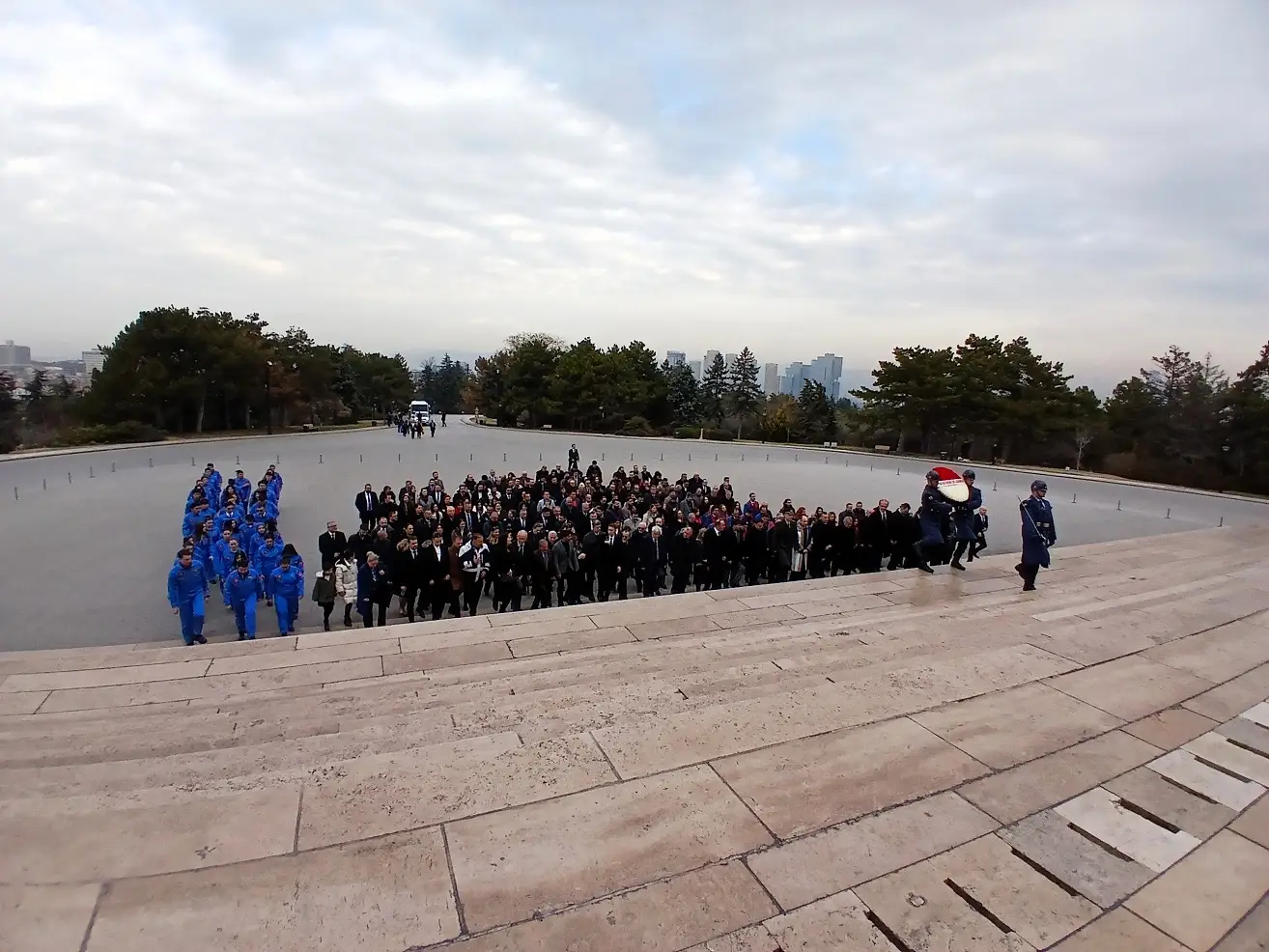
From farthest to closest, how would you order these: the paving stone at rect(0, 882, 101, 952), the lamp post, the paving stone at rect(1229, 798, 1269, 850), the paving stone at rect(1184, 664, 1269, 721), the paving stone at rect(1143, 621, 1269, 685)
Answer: the lamp post → the paving stone at rect(1143, 621, 1269, 685) → the paving stone at rect(1184, 664, 1269, 721) → the paving stone at rect(1229, 798, 1269, 850) → the paving stone at rect(0, 882, 101, 952)

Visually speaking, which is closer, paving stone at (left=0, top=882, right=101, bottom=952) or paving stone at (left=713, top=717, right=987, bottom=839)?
paving stone at (left=0, top=882, right=101, bottom=952)

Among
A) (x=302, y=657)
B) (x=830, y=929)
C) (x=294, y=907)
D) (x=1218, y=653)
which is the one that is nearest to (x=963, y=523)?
(x=1218, y=653)

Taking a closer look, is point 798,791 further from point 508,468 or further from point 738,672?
point 508,468

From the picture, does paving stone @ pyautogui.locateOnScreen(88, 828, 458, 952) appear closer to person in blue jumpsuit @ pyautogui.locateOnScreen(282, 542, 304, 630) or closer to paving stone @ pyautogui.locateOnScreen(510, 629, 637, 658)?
paving stone @ pyautogui.locateOnScreen(510, 629, 637, 658)

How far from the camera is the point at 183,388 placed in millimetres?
38938

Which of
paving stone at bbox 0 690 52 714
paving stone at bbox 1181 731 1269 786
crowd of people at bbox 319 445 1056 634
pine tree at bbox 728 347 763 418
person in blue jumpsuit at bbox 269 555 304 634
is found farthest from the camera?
pine tree at bbox 728 347 763 418

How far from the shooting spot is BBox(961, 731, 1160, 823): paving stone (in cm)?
379

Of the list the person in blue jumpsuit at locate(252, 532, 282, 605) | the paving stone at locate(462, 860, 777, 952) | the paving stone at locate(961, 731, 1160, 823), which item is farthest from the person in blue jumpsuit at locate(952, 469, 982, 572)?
the person in blue jumpsuit at locate(252, 532, 282, 605)

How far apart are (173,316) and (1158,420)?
185 ft

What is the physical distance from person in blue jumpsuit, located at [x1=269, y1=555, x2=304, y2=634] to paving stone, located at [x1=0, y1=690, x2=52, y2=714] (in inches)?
136

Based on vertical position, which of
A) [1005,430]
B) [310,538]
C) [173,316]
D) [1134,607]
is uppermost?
[173,316]

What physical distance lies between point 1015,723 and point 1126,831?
3.83 feet

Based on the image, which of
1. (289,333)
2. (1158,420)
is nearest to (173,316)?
(289,333)

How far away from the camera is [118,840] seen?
3.26m
